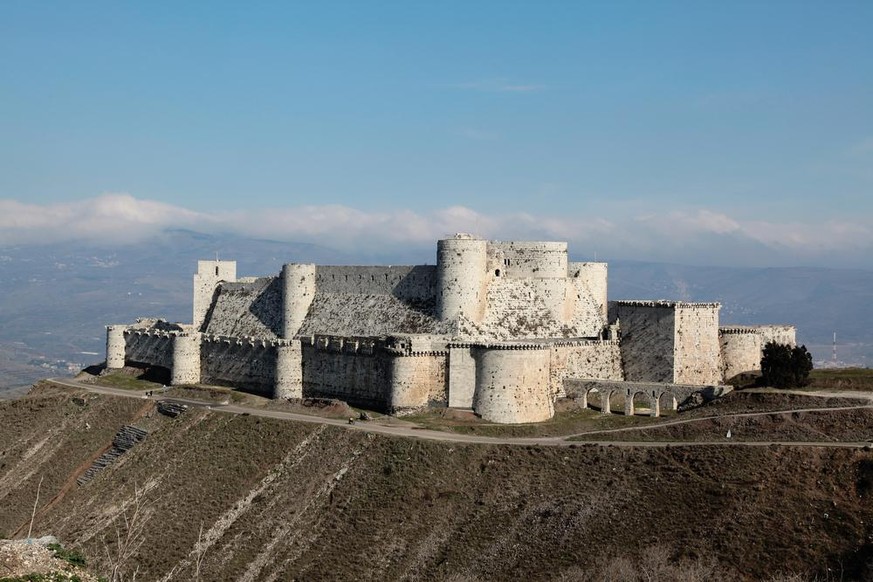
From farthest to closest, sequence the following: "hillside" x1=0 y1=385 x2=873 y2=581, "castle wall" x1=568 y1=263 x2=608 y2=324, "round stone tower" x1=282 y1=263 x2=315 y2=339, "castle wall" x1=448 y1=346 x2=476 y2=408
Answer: "round stone tower" x1=282 y1=263 x2=315 y2=339
"castle wall" x1=568 y1=263 x2=608 y2=324
"castle wall" x1=448 y1=346 x2=476 y2=408
"hillside" x1=0 y1=385 x2=873 y2=581

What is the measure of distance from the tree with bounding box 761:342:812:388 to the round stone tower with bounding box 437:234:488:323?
20.0 m

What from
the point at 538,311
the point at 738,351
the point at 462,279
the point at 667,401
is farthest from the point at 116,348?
the point at 738,351

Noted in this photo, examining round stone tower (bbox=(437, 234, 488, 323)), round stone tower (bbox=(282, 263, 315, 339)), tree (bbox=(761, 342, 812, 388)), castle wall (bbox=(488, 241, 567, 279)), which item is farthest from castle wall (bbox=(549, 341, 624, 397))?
round stone tower (bbox=(282, 263, 315, 339))

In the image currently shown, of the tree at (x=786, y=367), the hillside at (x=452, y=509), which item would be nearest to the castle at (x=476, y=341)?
the tree at (x=786, y=367)

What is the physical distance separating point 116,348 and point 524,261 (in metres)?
41.3

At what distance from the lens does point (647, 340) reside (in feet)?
250

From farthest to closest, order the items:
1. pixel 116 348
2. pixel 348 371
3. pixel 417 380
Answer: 1. pixel 116 348
2. pixel 348 371
3. pixel 417 380

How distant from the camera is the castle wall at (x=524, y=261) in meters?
80.4

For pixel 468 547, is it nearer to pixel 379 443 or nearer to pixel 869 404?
pixel 379 443

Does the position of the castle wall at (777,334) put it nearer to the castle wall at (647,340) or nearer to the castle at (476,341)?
the castle at (476,341)

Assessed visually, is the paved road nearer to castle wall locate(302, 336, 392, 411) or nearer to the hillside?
the hillside

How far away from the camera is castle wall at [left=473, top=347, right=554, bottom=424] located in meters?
67.6

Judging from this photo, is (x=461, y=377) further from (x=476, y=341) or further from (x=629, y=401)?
(x=629, y=401)

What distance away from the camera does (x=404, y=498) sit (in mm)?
56906
